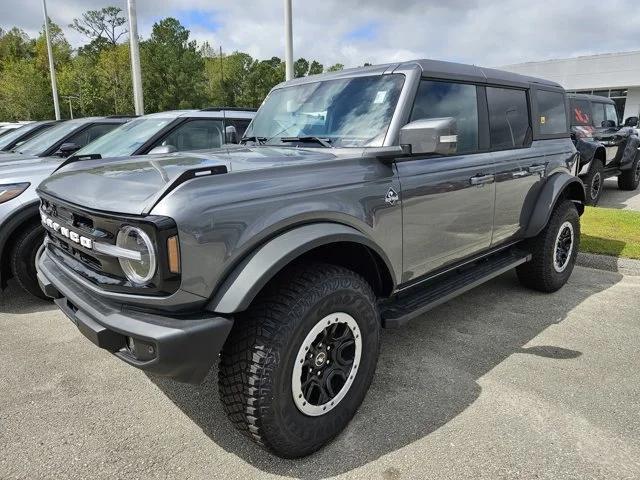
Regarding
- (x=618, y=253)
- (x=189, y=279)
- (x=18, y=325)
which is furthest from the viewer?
(x=618, y=253)

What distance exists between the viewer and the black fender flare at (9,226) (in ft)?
13.3

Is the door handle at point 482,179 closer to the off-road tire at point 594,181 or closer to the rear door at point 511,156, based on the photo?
the rear door at point 511,156

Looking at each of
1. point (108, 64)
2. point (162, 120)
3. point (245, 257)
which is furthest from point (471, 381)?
point (108, 64)

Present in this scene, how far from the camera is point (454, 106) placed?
339 cm

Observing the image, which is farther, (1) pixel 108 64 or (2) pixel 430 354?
(1) pixel 108 64

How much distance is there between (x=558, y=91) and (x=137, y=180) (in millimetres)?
4286

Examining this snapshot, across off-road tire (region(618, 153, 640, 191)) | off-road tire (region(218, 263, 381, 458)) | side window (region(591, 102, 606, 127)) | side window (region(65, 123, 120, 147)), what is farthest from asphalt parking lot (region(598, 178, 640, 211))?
side window (region(65, 123, 120, 147))

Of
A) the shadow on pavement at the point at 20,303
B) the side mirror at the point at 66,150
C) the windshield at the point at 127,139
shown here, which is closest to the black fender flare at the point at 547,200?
the windshield at the point at 127,139

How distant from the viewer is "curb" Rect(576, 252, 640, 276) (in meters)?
5.19

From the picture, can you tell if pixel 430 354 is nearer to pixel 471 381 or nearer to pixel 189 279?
pixel 471 381

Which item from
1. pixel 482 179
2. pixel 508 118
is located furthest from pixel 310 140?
pixel 508 118

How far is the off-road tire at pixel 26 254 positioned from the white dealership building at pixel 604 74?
36.5 metres

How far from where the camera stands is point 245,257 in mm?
2129

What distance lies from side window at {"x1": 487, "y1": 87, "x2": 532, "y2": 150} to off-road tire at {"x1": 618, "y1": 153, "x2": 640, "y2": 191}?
8702 millimetres
